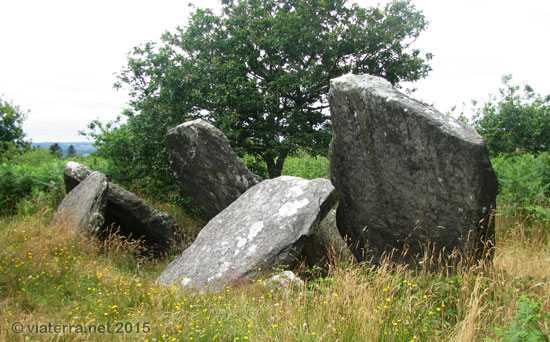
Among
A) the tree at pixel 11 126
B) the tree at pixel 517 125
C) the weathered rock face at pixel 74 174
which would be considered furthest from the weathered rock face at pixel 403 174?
the tree at pixel 11 126

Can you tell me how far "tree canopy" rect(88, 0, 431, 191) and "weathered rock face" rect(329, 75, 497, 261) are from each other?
423 cm

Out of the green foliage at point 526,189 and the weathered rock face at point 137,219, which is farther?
the green foliage at point 526,189

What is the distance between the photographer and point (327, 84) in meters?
11.5

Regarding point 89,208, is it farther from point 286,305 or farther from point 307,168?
point 307,168

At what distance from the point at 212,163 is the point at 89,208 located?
255 cm

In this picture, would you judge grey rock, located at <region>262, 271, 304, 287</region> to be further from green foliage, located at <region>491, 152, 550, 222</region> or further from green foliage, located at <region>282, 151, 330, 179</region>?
green foliage, located at <region>282, 151, 330, 179</region>

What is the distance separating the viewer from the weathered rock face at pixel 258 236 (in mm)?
5875

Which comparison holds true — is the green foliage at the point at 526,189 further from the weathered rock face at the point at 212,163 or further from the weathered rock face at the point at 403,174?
the weathered rock face at the point at 212,163

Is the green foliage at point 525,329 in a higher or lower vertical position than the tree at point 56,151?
lower

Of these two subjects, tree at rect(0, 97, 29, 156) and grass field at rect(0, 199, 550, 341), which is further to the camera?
tree at rect(0, 97, 29, 156)

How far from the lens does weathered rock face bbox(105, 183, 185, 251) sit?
27.1 feet

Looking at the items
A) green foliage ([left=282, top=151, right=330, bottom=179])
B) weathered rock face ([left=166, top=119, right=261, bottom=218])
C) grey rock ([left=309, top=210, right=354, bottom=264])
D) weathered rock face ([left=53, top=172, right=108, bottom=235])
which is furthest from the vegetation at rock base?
green foliage ([left=282, top=151, right=330, bottom=179])

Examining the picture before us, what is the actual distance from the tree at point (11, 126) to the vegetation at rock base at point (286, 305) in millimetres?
26758

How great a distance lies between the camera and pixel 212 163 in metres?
8.76
